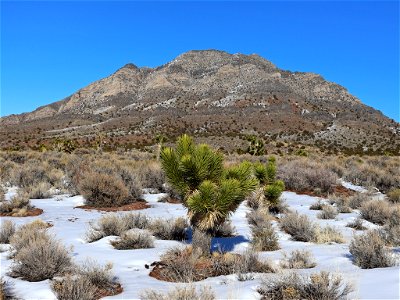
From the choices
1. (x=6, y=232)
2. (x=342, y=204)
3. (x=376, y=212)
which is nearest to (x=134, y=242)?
(x=6, y=232)

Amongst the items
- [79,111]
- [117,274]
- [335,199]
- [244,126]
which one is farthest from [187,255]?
[79,111]

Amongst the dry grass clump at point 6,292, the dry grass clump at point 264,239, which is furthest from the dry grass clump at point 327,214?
the dry grass clump at point 6,292

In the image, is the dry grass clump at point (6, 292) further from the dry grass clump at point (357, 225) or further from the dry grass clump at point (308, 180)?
the dry grass clump at point (308, 180)

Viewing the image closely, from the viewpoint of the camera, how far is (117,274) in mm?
6426

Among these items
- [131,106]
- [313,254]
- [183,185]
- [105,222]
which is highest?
[131,106]

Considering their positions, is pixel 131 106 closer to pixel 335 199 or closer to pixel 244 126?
pixel 244 126

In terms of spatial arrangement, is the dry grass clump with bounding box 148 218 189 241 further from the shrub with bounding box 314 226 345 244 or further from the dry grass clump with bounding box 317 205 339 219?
the dry grass clump with bounding box 317 205 339 219

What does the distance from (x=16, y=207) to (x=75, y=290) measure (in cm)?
783

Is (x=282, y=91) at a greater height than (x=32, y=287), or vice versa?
(x=282, y=91)

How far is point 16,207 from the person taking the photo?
461 inches

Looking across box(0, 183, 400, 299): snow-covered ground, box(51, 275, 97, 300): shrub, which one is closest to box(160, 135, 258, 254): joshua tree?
box(0, 183, 400, 299): snow-covered ground

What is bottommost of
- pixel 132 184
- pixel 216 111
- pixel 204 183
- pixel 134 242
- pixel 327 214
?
pixel 327 214

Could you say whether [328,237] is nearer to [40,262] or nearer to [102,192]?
[40,262]

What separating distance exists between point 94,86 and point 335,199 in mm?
143284
